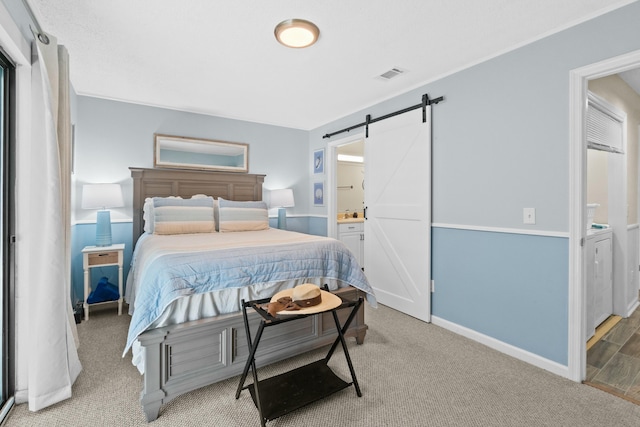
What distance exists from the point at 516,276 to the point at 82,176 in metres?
4.48

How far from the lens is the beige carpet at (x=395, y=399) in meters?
1.70

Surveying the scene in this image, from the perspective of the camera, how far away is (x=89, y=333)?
9.23 feet

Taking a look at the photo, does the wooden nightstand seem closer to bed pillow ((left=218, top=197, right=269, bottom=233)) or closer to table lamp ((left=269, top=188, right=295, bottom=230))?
bed pillow ((left=218, top=197, right=269, bottom=233))

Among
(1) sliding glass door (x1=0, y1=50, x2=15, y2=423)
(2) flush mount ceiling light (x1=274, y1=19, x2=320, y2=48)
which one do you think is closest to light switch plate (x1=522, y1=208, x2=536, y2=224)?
(2) flush mount ceiling light (x1=274, y1=19, x2=320, y2=48)

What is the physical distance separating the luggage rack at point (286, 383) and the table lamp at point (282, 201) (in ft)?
8.97

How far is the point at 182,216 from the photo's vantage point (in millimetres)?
3367

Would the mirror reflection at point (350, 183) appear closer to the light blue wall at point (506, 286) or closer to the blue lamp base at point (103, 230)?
the light blue wall at point (506, 286)

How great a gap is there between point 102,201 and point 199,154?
1330 millimetres

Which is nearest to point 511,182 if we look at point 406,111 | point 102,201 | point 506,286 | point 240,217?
point 506,286

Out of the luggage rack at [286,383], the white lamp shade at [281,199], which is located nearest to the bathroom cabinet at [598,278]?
the luggage rack at [286,383]

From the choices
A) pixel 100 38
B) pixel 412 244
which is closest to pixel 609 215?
pixel 412 244

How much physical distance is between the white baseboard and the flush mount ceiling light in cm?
273

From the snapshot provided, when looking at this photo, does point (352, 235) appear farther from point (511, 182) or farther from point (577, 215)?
point (577, 215)

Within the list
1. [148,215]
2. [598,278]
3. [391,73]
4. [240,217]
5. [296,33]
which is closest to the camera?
[296,33]
